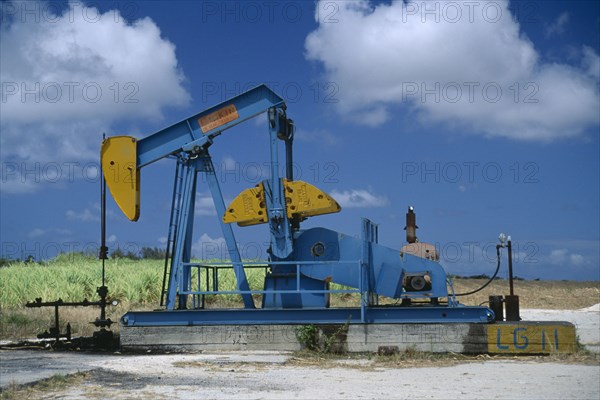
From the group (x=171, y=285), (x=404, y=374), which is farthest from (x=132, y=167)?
(x=404, y=374)

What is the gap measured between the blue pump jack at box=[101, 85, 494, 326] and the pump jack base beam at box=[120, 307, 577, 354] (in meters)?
0.03

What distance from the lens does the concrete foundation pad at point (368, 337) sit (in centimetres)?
1007

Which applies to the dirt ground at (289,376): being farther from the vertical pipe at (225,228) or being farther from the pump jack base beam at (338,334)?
the vertical pipe at (225,228)

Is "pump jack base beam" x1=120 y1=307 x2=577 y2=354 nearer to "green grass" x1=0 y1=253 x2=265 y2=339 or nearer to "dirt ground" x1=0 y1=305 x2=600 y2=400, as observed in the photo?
"dirt ground" x1=0 y1=305 x2=600 y2=400

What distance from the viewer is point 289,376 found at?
27.5 ft

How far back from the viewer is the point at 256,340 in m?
10.6

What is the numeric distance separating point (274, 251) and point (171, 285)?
1.61 m

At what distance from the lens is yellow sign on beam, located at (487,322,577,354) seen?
10016mm

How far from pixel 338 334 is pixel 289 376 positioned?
209cm

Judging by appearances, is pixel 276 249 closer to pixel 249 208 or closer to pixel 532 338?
pixel 249 208

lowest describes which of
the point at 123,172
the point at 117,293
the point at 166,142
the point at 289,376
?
the point at 289,376

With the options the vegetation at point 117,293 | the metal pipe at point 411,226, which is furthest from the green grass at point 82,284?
the metal pipe at point 411,226

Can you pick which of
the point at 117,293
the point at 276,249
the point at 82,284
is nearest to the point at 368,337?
the point at 276,249

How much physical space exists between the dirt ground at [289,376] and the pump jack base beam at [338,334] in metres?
0.23
